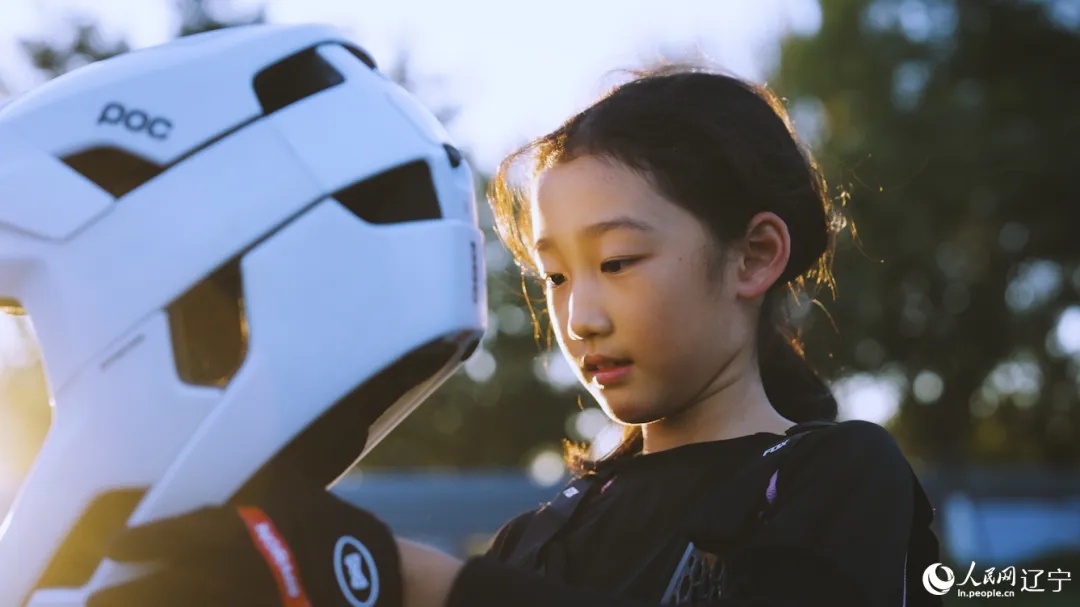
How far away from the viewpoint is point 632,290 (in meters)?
1.98

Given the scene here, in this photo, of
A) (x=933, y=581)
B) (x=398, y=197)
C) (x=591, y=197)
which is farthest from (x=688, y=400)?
(x=398, y=197)

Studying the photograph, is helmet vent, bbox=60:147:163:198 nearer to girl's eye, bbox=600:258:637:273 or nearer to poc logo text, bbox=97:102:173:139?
poc logo text, bbox=97:102:173:139

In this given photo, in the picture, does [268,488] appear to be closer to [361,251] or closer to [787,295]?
[361,251]

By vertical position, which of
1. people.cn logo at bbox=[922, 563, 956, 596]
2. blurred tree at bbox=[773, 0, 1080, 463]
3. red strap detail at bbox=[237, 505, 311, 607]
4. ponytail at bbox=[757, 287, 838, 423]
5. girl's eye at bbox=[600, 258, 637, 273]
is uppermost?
girl's eye at bbox=[600, 258, 637, 273]

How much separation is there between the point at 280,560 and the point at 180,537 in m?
0.12

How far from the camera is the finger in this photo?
4.17 ft

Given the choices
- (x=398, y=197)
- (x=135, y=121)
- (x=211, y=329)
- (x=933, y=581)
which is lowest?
(x=933, y=581)

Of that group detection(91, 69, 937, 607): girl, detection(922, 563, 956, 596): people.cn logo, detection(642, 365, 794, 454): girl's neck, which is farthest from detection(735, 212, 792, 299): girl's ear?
detection(922, 563, 956, 596): people.cn logo

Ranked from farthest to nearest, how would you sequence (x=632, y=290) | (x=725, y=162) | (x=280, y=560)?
(x=725, y=162)
(x=632, y=290)
(x=280, y=560)

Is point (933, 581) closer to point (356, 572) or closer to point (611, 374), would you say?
point (611, 374)

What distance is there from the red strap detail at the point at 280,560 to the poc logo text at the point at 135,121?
527mm

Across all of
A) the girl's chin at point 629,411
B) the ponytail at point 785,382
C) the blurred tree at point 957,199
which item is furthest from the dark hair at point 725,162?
the blurred tree at point 957,199

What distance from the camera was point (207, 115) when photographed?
1.53 meters

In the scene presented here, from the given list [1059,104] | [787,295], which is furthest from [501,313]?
[787,295]
